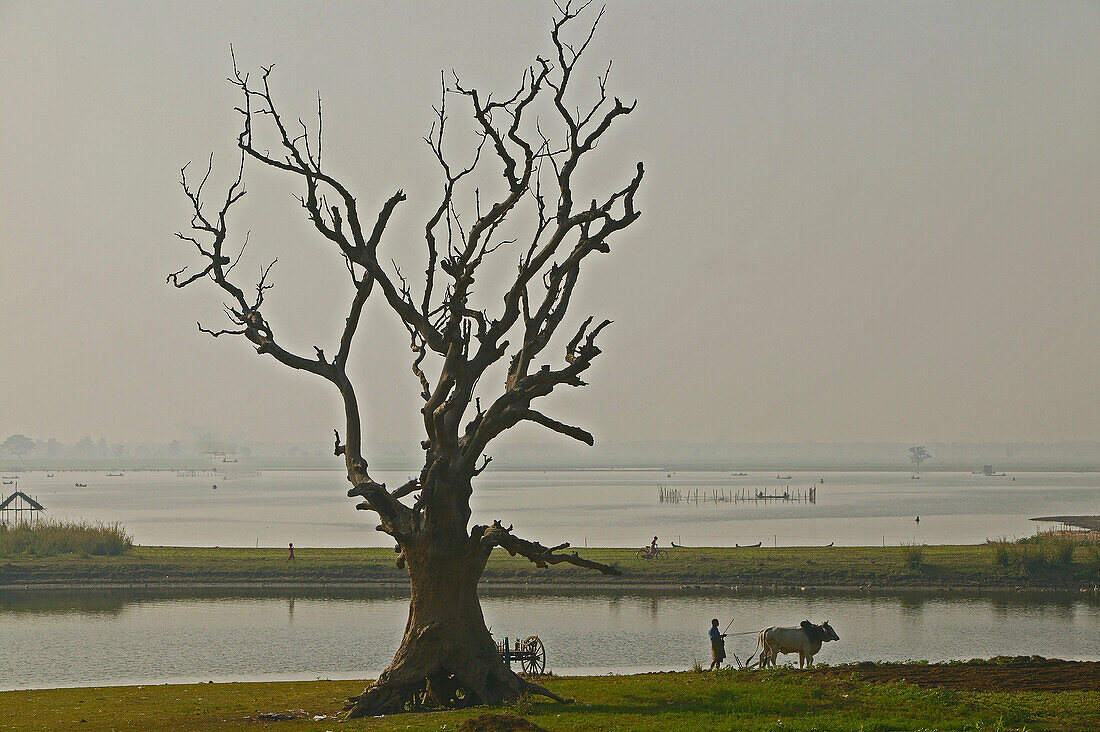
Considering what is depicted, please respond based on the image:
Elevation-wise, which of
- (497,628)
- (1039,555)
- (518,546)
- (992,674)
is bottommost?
(497,628)

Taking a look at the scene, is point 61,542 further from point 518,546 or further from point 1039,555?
point 1039,555

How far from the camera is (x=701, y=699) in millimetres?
20469

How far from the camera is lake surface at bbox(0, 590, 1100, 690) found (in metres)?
37.0

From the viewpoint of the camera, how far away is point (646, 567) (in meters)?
61.8

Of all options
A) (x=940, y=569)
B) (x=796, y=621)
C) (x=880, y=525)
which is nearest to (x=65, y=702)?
(x=796, y=621)

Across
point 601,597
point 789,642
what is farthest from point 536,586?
point 789,642

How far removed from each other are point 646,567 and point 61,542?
119 feet

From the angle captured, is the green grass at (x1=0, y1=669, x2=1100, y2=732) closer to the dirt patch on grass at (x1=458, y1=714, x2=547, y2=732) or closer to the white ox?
the dirt patch on grass at (x1=458, y1=714, x2=547, y2=732)

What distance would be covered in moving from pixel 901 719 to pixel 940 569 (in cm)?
4470

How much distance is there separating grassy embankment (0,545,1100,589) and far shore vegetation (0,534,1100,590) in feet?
0.19

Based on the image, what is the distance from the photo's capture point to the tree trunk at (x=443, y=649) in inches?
837

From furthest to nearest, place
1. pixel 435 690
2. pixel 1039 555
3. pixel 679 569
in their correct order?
1. pixel 679 569
2. pixel 1039 555
3. pixel 435 690

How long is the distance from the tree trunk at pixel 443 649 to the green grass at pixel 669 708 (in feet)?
3.48

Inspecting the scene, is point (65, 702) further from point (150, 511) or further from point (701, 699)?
point (150, 511)
